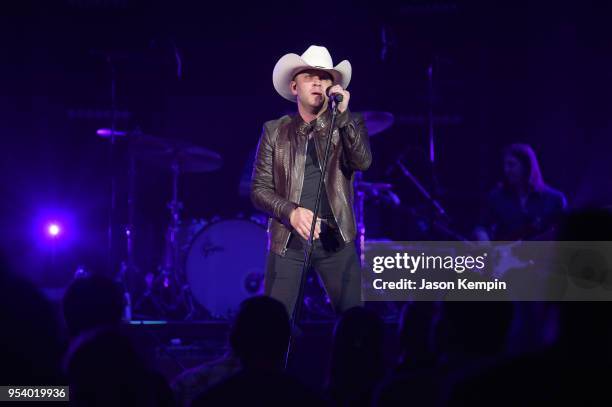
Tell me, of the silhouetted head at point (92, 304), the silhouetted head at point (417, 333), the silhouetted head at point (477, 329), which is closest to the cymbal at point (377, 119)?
the silhouetted head at point (417, 333)

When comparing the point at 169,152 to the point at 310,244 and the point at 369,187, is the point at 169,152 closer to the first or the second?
the point at 369,187

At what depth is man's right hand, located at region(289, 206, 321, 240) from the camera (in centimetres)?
464

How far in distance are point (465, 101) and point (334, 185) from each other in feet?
16.5

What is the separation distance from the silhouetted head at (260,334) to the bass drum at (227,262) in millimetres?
6141

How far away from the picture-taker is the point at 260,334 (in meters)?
2.60

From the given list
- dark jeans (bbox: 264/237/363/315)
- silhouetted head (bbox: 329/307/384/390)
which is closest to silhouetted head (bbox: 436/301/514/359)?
silhouetted head (bbox: 329/307/384/390)

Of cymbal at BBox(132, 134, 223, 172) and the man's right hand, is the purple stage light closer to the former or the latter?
cymbal at BBox(132, 134, 223, 172)

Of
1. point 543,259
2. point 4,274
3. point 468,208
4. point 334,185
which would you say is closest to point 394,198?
point 468,208

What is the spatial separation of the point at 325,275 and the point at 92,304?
2.10m

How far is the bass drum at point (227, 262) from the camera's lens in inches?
346

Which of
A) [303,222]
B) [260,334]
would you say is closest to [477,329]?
[260,334]

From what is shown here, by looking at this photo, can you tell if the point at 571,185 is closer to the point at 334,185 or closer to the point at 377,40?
the point at 377,40

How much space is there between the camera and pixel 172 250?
890 centimetres

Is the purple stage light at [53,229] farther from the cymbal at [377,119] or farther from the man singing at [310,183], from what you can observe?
the man singing at [310,183]
